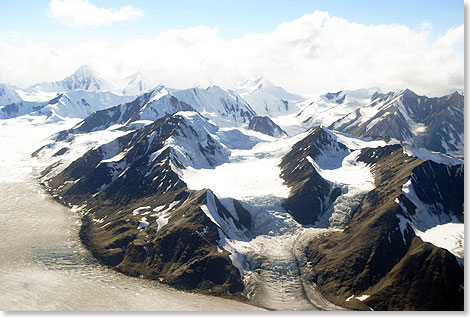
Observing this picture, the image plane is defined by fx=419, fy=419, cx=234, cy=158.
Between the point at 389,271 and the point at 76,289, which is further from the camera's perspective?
the point at 389,271

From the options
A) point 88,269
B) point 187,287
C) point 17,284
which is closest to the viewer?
point 17,284

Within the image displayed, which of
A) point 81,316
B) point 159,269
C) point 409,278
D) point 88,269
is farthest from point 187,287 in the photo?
point 409,278

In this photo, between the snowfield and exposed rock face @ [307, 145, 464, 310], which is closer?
the snowfield

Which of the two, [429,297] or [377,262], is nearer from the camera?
[429,297]

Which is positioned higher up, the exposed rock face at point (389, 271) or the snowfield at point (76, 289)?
the exposed rock face at point (389, 271)

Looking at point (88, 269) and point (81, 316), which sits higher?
point (81, 316)

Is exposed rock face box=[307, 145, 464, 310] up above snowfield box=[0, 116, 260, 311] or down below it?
above

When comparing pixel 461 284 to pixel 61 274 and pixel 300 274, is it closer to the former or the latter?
pixel 300 274

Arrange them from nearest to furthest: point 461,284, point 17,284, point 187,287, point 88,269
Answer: point 461,284, point 17,284, point 187,287, point 88,269

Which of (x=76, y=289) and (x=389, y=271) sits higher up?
(x=389, y=271)

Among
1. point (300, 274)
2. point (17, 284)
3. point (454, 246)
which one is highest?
point (454, 246)

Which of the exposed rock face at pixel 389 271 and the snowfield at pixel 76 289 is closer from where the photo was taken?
the snowfield at pixel 76 289
